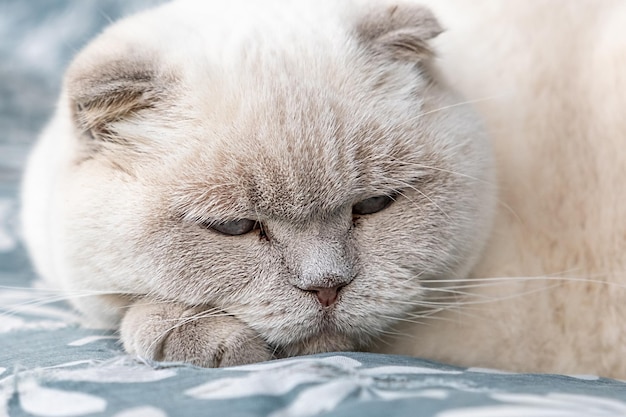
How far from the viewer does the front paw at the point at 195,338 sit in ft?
4.19

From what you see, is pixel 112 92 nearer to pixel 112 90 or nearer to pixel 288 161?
pixel 112 90

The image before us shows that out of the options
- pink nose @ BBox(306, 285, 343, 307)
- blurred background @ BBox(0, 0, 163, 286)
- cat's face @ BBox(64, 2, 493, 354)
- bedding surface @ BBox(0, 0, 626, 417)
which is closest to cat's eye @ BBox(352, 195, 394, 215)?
cat's face @ BBox(64, 2, 493, 354)

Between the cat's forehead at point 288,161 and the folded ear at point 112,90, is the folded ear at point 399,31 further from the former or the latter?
the folded ear at point 112,90

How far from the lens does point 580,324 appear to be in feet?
4.89

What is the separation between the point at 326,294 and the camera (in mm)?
1286

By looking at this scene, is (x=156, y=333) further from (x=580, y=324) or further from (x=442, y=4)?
(x=442, y=4)

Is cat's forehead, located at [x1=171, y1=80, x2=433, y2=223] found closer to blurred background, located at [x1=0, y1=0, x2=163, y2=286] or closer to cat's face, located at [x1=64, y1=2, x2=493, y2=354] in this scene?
cat's face, located at [x1=64, y1=2, x2=493, y2=354]

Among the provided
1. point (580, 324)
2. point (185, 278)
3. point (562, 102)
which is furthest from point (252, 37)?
point (580, 324)

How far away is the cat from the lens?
128 cm

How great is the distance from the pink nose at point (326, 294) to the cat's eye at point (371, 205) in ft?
0.52

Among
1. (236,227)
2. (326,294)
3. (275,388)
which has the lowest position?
(275,388)

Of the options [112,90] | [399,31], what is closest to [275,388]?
[112,90]

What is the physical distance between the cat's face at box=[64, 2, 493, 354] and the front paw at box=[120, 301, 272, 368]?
0.03m

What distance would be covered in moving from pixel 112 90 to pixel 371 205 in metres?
0.53
